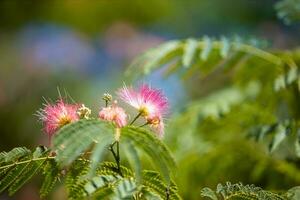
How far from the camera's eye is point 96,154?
90 centimetres

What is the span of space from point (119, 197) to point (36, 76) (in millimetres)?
3725

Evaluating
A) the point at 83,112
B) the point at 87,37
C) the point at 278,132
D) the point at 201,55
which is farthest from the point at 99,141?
the point at 87,37

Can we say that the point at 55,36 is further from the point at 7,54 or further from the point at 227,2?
the point at 227,2

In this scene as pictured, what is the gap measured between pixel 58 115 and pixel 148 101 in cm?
14

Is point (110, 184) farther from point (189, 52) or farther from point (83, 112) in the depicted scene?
point (189, 52)

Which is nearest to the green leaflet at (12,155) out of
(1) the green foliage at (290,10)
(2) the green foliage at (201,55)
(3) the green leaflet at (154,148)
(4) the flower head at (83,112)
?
(4) the flower head at (83,112)

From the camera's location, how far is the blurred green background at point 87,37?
169 inches

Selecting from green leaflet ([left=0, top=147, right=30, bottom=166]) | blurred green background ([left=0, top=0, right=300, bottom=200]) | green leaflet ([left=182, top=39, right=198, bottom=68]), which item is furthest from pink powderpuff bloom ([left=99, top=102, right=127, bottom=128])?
blurred green background ([left=0, top=0, right=300, bottom=200])

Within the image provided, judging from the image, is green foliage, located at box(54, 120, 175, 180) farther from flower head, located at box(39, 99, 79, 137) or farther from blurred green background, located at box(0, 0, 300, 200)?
blurred green background, located at box(0, 0, 300, 200)

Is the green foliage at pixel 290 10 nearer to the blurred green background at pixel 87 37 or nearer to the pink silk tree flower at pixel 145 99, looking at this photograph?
the pink silk tree flower at pixel 145 99

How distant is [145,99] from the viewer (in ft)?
3.60

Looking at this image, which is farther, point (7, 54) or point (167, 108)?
point (7, 54)

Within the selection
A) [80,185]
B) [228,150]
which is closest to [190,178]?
[228,150]

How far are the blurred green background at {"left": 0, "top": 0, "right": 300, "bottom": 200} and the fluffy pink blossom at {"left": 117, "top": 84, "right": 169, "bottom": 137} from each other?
2688mm
